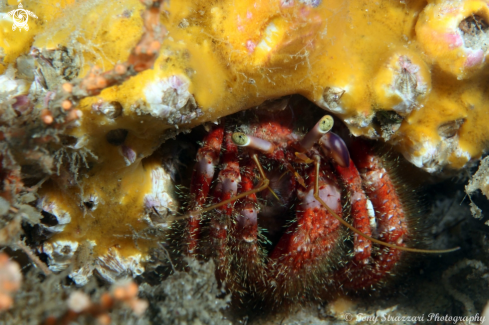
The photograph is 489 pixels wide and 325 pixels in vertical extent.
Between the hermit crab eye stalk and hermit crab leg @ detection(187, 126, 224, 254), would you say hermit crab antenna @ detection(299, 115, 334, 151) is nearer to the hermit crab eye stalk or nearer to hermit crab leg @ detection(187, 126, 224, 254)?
the hermit crab eye stalk

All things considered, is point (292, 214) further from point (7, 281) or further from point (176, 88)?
point (7, 281)

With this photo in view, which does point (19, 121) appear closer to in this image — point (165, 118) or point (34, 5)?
point (165, 118)

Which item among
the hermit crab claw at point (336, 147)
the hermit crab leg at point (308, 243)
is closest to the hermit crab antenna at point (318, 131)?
the hermit crab claw at point (336, 147)

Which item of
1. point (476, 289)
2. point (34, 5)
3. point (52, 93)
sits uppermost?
point (34, 5)

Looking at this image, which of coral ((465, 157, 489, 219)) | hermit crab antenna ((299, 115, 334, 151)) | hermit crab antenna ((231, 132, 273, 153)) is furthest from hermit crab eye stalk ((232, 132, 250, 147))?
coral ((465, 157, 489, 219))

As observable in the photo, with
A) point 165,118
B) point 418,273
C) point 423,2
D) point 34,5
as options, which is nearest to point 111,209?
point 165,118

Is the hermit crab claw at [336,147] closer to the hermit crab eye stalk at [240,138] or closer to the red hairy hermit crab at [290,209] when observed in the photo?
the red hairy hermit crab at [290,209]
